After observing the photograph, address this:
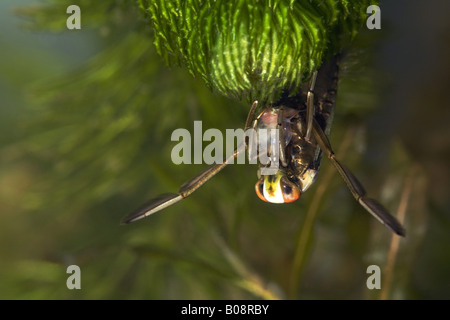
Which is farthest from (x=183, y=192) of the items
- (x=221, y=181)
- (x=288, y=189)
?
(x=221, y=181)

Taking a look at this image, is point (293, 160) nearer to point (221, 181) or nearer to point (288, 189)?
point (288, 189)

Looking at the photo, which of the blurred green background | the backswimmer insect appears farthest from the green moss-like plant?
the blurred green background

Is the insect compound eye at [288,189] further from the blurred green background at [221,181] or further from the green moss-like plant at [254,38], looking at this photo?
the blurred green background at [221,181]

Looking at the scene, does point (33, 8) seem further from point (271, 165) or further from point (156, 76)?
point (271, 165)

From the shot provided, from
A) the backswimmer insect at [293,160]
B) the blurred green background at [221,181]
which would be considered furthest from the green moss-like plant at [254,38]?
the blurred green background at [221,181]

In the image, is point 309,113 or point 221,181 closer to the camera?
point 309,113
